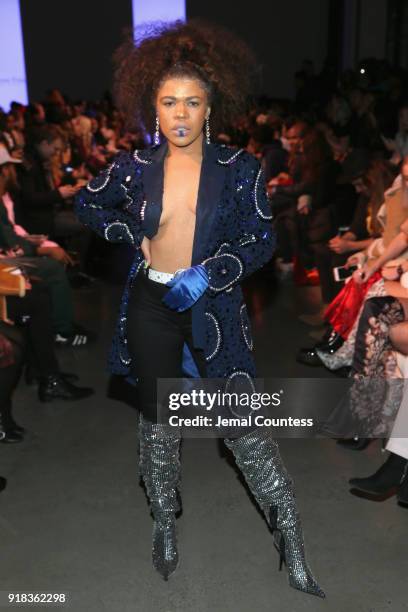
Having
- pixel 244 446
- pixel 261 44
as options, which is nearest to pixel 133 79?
pixel 244 446

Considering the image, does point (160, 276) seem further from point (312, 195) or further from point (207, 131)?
point (312, 195)

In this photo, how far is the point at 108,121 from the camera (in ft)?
38.9

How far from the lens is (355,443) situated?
3.47 metres

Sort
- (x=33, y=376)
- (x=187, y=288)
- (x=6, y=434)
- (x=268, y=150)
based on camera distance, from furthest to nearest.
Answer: (x=268, y=150)
(x=33, y=376)
(x=6, y=434)
(x=187, y=288)

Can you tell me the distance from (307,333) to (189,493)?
7.04 feet

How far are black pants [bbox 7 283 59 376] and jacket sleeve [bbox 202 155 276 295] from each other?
1898 millimetres

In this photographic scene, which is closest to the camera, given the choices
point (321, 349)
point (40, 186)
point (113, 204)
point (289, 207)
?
point (113, 204)

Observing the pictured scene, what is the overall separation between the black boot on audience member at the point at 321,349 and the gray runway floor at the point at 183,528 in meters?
0.93

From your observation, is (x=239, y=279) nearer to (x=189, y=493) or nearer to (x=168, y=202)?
(x=168, y=202)

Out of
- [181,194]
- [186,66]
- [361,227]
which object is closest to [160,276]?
[181,194]

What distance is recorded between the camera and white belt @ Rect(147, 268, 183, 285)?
2439mm

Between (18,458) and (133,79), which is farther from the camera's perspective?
(18,458)

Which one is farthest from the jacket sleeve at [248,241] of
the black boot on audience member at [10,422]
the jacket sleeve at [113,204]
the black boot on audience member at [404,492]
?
the black boot on audience member at [10,422]

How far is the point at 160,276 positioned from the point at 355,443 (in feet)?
4.84
